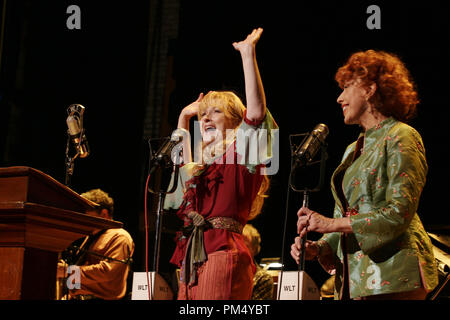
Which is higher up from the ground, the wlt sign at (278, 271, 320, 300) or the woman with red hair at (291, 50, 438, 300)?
the woman with red hair at (291, 50, 438, 300)

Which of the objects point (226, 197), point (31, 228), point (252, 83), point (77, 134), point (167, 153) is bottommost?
point (31, 228)

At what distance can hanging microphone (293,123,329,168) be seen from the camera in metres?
1.92

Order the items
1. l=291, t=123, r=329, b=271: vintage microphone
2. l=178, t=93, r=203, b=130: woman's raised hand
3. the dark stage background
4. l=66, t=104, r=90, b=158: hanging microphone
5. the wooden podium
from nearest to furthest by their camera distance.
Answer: the wooden podium, l=291, t=123, r=329, b=271: vintage microphone, l=178, t=93, r=203, b=130: woman's raised hand, l=66, t=104, r=90, b=158: hanging microphone, the dark stage background

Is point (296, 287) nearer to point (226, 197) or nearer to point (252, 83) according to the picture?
point (226, 197)

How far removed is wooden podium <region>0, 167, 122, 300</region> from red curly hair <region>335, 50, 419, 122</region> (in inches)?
Answer: 42.3

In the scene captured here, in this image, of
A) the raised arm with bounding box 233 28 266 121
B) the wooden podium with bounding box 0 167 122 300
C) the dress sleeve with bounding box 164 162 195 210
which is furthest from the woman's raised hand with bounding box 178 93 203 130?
the wooden podium with bounding box 0 167 122 300

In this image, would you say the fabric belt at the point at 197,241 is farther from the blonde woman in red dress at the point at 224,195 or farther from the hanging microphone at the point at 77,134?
the hanging microphone at the point at 77,134

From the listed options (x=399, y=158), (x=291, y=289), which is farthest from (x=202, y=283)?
(x=399, y=158)

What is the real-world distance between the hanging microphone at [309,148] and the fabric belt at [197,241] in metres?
0.41

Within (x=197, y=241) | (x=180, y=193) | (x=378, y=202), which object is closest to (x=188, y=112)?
(x=180, y=193)

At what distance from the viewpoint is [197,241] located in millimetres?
2152

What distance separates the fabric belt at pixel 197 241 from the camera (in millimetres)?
2121

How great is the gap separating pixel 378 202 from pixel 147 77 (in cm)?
411

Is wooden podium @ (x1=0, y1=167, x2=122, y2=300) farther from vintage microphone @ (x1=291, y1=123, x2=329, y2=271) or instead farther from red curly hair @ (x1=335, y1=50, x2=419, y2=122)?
red curly hair @ (x1=335, y1=50, x2=419, y2=122)
